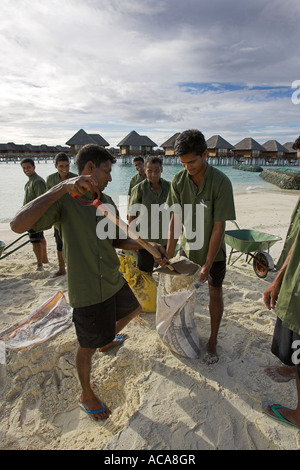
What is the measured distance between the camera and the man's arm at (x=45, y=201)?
1471 millimetres

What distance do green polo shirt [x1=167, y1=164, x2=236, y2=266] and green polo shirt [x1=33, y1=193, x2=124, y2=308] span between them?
856 mm

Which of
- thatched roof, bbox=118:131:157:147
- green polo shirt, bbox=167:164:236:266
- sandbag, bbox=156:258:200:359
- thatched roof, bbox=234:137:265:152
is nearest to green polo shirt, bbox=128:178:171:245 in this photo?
green polo shirt, bbox=167:164:236:266

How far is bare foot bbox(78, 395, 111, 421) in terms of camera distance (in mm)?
1900

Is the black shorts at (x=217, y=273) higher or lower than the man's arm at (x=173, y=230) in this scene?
lower

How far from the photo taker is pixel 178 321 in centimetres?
229

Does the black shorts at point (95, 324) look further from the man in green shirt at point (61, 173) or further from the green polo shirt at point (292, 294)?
the man in green shirt at point (61, 173)

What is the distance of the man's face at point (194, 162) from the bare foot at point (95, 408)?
189 cm

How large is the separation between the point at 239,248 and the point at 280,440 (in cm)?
284

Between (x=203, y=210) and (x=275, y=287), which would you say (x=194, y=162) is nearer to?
(x=203, y=210)

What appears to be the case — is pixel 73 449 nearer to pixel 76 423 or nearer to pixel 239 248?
pixel 76 423

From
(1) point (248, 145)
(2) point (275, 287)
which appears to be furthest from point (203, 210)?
(1) point (248, 145)

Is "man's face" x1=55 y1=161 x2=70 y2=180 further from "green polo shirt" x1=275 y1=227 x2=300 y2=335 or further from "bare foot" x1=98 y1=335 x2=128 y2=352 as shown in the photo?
"green polo shirt" x1=275 y1=227 x2=300 y2=335

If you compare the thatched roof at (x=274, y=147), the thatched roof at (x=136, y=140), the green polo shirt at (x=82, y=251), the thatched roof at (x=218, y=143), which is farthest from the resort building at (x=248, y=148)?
the green polo shirt at (x=82, y=251)
